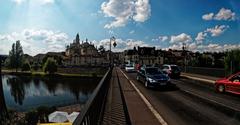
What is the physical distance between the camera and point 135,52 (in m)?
139

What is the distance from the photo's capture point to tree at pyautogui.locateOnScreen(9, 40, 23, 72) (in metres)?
139

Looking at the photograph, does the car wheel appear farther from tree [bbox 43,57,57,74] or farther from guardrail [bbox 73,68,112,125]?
tree [bbox 43,57,57,74]

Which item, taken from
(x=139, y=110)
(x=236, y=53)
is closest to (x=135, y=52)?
(x=236, y=53)

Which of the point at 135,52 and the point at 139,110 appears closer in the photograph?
the point at 139,110

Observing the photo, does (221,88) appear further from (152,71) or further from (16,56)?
(16,56)

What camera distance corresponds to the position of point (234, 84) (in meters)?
15.7

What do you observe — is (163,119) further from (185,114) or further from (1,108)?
(1,108)

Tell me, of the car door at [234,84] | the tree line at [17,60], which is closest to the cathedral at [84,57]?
the tree line at [17,60]

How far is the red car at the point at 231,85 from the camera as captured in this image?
15434 mm

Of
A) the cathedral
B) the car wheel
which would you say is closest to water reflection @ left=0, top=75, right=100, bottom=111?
the car wheel

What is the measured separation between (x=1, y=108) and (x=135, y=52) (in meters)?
115

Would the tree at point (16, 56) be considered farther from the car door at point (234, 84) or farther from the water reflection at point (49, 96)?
the car door at point (234, 84)

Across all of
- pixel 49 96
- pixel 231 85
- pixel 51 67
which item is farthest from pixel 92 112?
pixel 51 67

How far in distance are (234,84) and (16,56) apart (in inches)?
5423
